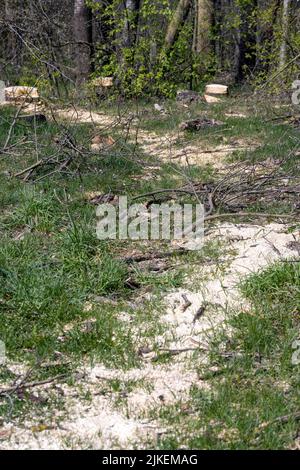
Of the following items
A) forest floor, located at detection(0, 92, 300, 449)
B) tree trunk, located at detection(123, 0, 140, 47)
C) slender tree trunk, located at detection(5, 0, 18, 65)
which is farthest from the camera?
tree trunk, located at detection(123, 0, 140, 47)

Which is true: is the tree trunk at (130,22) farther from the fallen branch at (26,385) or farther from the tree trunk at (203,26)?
the fallen branch at (26,385)

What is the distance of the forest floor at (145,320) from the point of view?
3.67 metres

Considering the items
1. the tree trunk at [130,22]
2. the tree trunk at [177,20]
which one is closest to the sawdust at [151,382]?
the tree trunk at [130,22]

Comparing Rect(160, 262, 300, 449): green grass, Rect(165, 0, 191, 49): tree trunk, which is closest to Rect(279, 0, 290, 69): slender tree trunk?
Rect(165, 0, 191, 49): tree trunk

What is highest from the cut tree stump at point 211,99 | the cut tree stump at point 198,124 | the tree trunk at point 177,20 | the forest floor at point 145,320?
the tree trunk at point 177,20

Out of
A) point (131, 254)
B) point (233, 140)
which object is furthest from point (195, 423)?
point (233, 140)

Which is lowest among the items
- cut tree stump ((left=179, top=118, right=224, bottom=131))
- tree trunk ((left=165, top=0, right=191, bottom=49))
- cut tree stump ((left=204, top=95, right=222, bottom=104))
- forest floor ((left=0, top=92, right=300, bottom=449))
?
cut tree stump ((left=204, top=95, right=222, bottom=104))

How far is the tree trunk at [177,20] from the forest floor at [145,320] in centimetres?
703

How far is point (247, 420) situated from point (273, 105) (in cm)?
902

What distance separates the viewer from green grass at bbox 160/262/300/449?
11.5 ft

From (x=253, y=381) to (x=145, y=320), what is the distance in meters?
1.00

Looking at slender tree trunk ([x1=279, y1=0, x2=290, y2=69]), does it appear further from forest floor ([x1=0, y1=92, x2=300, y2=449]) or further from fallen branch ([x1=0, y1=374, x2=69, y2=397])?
fallen branch ([x1=0, y1=374, x2=69, y2=397])

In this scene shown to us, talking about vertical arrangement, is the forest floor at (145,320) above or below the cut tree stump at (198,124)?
above

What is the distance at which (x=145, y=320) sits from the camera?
4773 millimetres
